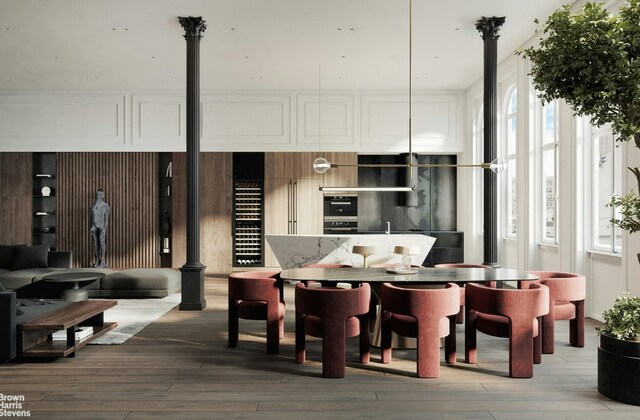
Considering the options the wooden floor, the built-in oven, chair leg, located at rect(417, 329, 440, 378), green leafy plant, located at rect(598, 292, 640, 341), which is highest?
the built-in oven

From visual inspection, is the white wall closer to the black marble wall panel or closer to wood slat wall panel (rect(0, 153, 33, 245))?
wood slat wall panel (rect(0, 153, 33, 245))

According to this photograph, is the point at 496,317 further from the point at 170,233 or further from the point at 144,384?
the point at 170,233

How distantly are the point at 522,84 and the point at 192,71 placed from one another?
453 cm

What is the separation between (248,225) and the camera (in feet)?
32.9

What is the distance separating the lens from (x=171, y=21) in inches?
254

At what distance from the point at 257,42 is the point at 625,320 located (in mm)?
5669

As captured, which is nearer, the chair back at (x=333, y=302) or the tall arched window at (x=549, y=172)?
the chair back at (x=333, y=302)

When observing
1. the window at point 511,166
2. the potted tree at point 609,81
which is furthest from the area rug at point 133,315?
the window at point 511,166

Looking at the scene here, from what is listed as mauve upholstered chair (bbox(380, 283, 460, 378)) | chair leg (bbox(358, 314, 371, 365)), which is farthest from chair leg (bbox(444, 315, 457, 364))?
chair leg (bbox(358, 314, 371, 365))

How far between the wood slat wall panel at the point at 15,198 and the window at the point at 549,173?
8995 mm

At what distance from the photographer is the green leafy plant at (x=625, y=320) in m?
3.25

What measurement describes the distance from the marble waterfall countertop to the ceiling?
269 cm

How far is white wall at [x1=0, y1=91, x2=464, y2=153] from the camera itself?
9953mm

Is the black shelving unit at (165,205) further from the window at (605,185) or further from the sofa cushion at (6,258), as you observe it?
the window at (605,185)
